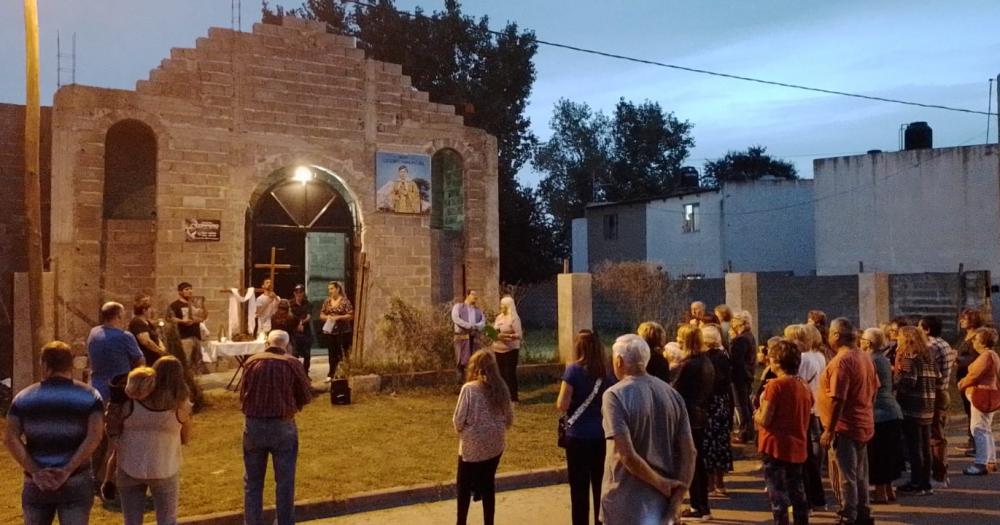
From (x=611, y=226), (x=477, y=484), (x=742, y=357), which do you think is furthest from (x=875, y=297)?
(x=611, y=226)

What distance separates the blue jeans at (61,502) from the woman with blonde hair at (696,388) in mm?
4387

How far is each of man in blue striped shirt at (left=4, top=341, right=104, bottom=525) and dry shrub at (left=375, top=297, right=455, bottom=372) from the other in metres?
9.33

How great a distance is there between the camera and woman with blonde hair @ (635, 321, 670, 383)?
22.4 ft

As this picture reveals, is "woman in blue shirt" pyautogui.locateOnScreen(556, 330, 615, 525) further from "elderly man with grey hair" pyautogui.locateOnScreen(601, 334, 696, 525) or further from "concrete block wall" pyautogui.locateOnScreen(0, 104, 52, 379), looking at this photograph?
"concrete block wall" pyautogui.locateOnScreen(0, 104, 52, 379)

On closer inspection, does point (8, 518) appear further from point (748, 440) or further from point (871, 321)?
point (871, 321)

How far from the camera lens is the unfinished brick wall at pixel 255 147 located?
15039mm

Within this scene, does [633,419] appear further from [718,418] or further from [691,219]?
[691,219]

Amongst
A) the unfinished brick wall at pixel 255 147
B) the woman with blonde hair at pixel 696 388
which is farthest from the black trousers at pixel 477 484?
the unfinished brick wall at pixel 255 147

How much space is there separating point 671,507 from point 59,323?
1290cm

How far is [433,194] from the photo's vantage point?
1969 centimetres

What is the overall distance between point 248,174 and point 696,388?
11.6 m

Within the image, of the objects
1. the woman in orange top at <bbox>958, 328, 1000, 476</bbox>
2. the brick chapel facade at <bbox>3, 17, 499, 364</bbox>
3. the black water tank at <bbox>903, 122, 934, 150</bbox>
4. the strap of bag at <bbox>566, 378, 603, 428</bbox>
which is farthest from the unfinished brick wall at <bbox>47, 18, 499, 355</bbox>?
the black water tank at <bbox>903, 122, 934, 150</bbox>

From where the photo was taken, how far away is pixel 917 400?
8.49 meters

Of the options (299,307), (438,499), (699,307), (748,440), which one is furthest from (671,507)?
(299,307)
